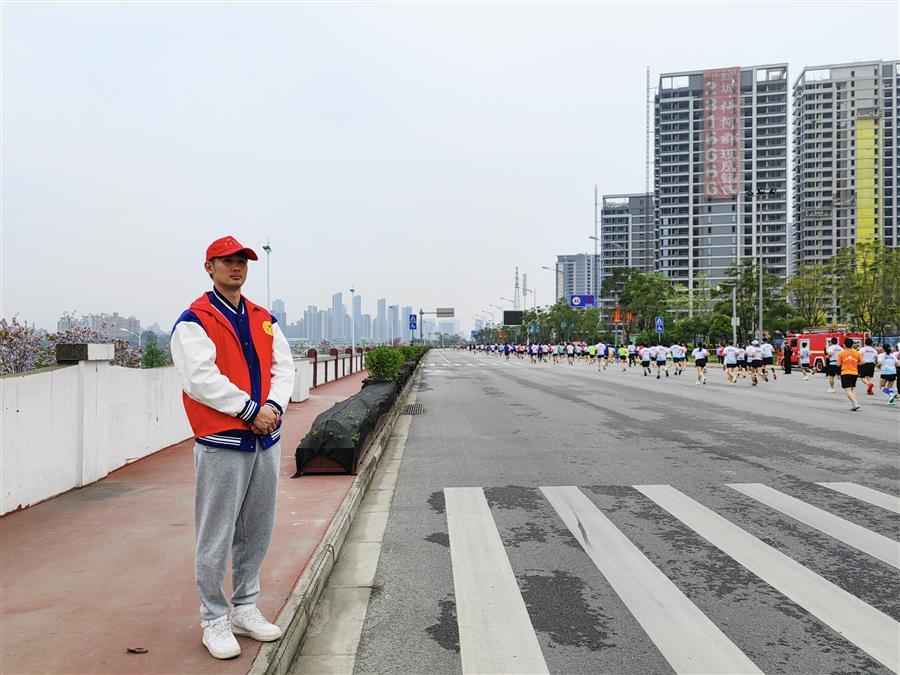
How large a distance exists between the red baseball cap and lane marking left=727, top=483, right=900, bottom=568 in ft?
16.2

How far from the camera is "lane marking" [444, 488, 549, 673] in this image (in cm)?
333

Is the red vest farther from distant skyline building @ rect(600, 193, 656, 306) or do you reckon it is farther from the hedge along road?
distant skyline building @ rect(600, 193, 656, 306)

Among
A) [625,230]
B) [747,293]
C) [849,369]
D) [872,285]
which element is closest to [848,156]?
[625,230]

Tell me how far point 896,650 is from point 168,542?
482cm

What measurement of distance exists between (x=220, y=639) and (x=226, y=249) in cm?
190

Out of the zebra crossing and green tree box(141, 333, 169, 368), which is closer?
the zebra crossing

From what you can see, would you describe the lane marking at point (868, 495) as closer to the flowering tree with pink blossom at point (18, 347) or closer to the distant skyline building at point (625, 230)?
the flowering tree with pink blossom at point (18, 347)

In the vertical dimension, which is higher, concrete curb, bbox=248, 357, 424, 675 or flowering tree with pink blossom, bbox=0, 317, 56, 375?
flowering tree with pink blossom, bbox=0, 317, 56, 375

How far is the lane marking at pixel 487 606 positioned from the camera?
333 cm

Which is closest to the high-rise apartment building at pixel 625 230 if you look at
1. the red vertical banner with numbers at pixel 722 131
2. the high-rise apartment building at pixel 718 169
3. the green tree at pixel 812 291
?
the high-rise apartment building at pixel 718 169

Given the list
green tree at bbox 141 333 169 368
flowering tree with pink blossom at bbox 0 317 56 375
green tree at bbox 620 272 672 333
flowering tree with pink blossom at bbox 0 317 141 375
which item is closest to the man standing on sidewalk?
flowering tree with pink blossom at bbox 0 317 141 375

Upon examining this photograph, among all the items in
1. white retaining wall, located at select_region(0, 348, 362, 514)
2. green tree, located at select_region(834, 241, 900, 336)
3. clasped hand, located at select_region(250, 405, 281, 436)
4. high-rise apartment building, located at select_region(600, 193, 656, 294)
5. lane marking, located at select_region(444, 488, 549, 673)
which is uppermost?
high-rise apartment building, located at select_region(600, 193, 656, 294)

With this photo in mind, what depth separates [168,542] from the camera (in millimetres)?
4996

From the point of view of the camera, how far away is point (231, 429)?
304cm
